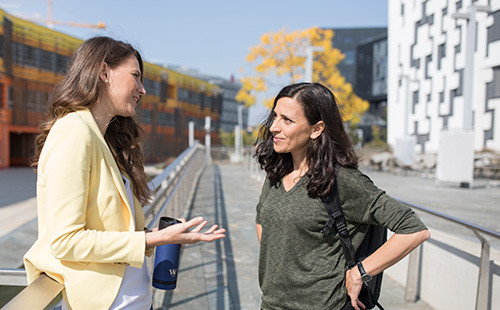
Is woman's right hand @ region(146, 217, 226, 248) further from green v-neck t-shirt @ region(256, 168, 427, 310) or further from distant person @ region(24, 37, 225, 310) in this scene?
green v-neck t-shirt @ region(256, 168, 427, 310)

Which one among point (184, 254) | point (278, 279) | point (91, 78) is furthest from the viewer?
point (184, 254)

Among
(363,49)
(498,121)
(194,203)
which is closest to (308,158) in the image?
(194,203)

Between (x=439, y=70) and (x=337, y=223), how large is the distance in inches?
1389

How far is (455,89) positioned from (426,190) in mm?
22396

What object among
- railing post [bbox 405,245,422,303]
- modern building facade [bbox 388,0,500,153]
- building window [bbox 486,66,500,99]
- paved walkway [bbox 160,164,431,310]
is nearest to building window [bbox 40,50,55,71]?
modern building facade [bbox 388,0,500,153]

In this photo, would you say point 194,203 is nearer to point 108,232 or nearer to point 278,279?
point 278,279

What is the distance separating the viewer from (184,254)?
5379 mm

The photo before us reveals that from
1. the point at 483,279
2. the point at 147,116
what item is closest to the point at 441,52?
the point at 147,116

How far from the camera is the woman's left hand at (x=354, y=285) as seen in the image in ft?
5.70

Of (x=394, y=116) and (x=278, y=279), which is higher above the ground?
(x=394, y=116)

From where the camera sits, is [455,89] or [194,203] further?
[455,89]

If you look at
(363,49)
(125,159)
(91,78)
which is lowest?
(125,159)

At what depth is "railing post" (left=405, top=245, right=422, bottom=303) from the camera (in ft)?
12.7

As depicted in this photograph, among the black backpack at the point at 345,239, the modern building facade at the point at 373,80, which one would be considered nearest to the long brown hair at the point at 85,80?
the black backpack at the point at 345,239
